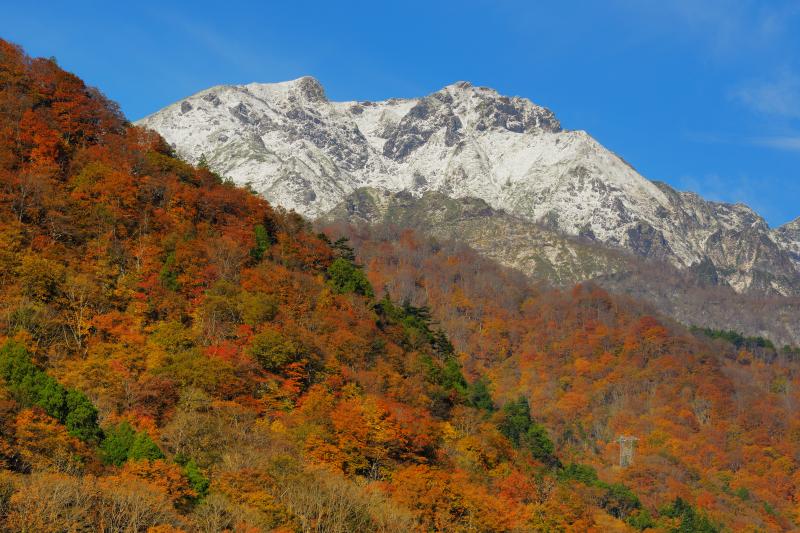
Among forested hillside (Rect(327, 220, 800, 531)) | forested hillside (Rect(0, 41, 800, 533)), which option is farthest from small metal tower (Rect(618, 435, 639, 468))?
forested hillside (Rect(0, 41, 800, 533))

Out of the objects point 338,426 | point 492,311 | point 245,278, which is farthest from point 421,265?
point 338,426

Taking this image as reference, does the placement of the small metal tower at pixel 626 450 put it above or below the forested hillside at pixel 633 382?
below

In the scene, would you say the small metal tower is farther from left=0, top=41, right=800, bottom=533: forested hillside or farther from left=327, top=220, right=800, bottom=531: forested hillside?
left=0, top=41, right=800, bottom=533: forested hillside

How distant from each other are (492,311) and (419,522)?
382 ft

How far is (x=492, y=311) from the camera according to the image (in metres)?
170

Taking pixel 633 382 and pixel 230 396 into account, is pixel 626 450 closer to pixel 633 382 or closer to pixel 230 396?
pixel 633 382

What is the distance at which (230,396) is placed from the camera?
61.9m

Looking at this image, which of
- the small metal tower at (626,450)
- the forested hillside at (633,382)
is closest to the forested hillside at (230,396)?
the forested hillside at (633,382)

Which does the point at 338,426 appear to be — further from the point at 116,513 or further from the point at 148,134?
the point at 148,134

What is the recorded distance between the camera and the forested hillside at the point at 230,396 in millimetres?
45469

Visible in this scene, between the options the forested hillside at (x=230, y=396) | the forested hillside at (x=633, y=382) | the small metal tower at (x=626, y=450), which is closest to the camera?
the forested hillside at (x=230, y=396)

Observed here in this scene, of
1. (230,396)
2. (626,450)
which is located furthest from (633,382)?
(230,396)

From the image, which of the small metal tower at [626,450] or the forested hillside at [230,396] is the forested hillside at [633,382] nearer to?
the forested hillside at [230,396]

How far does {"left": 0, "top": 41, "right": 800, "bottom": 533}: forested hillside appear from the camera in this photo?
45.5m
